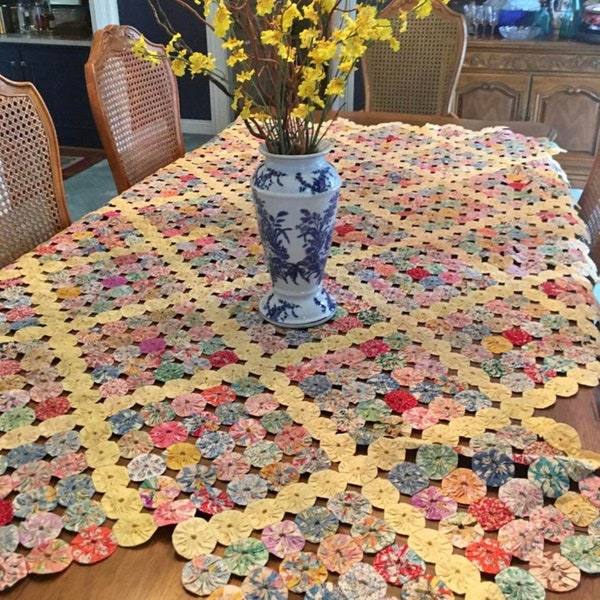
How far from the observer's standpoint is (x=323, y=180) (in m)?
1.13

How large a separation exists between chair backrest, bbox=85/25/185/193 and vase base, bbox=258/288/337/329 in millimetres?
919

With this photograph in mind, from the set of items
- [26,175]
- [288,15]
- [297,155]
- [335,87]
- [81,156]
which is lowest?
[81,156]

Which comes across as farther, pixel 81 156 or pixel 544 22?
pixel 81 156

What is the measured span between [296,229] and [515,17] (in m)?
3.19

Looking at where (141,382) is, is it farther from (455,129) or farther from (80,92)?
(80,92)

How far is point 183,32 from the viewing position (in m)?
4.76

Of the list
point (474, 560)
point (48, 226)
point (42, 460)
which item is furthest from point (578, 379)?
point (48, 226)

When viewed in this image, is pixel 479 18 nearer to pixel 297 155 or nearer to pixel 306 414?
pixel 297 155

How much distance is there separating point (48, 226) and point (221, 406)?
92 cm

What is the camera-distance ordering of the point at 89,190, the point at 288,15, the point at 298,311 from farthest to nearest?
the point at 89,190, the point at 298,311, the point at 288,15

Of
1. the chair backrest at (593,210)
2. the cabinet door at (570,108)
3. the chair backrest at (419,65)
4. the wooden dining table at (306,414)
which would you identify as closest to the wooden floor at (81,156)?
the chair backrest at (419,65)

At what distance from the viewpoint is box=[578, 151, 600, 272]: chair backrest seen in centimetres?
161

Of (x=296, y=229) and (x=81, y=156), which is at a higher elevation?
(x=296, y=229)

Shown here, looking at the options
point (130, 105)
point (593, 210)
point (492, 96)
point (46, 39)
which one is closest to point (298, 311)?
point (593, 210)
